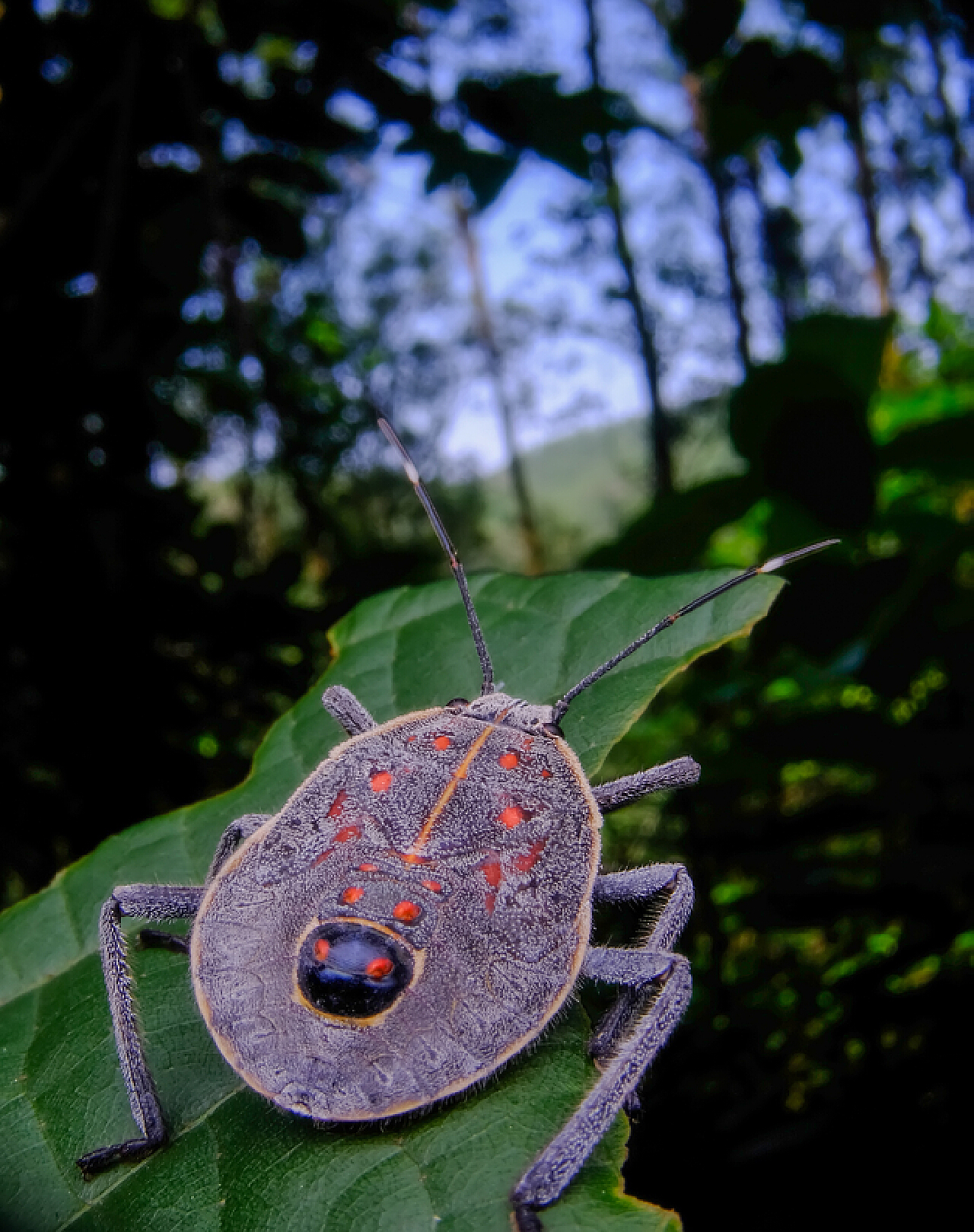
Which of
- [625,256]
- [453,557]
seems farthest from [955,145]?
[453,557]

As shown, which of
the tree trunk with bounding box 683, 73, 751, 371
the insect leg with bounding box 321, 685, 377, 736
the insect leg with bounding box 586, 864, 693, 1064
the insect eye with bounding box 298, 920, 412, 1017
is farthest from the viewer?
the tree trunk with bounding box 683, 73, 751, 371

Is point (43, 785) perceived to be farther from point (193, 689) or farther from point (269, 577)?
point (269, 577)

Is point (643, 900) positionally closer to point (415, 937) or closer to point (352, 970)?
point (415, 937)

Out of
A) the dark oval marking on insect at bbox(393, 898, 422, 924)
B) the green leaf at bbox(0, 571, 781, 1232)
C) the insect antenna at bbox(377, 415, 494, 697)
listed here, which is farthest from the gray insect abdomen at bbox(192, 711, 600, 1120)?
the insect antenna at bbox(377, 415, 494, 697)

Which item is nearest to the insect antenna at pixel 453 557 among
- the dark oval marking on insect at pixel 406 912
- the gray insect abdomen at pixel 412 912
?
the gray insect abdomen at pixel 412 912

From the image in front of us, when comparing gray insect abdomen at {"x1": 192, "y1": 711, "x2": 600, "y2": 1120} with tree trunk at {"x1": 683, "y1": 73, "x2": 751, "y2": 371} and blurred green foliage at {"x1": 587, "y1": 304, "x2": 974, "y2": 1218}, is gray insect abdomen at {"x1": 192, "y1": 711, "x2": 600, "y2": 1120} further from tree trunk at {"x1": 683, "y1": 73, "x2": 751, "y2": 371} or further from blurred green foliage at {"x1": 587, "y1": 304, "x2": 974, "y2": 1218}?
tree trunk at {"x1": 683, "y1": 73, "x2": 751, "y2": 371}

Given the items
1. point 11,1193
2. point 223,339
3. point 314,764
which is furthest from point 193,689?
point 11,1193

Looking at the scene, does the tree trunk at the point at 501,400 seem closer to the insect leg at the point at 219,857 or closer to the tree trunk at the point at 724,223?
the tree trunk at the point at 724,223

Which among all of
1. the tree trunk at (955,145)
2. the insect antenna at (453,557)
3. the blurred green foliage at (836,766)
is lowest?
the blurred green foliage at (836,766)
